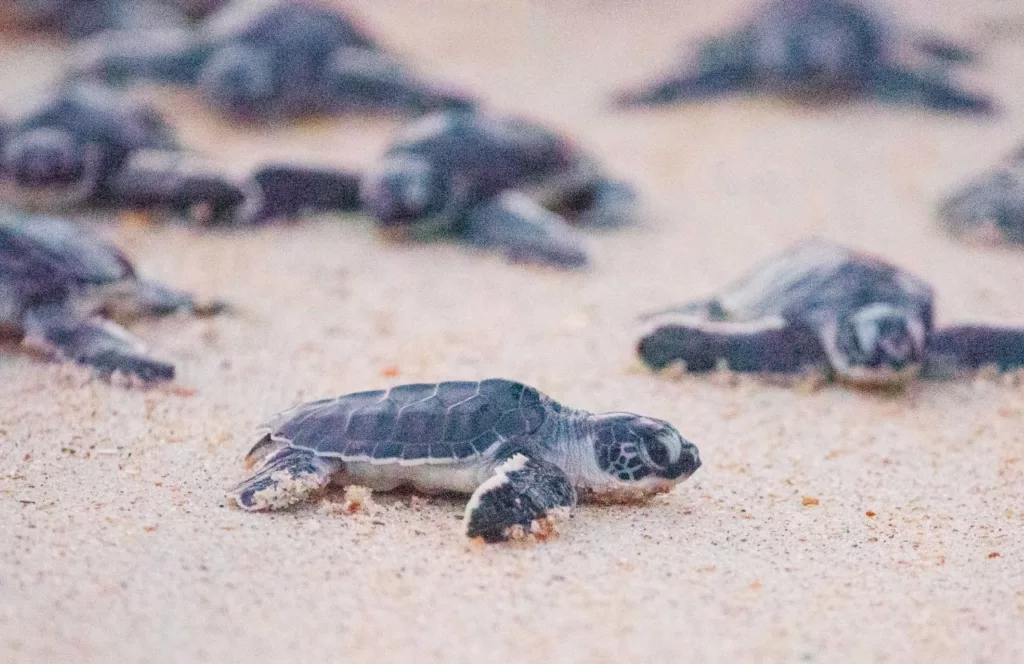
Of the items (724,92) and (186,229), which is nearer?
(186,229)

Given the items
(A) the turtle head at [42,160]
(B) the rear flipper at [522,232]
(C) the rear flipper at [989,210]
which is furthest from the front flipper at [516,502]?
(A) the turtle head at [42,160]

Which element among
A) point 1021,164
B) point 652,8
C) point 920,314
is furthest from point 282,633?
point 652,8

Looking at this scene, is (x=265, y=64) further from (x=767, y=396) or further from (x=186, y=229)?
(x=767, y=396)

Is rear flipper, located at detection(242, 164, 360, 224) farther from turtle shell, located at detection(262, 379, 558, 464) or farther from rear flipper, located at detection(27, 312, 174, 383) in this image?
turtle shell, located at detection(262, 379, 558, 464)

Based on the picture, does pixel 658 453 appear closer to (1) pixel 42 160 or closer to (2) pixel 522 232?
(2) pixel 522 232

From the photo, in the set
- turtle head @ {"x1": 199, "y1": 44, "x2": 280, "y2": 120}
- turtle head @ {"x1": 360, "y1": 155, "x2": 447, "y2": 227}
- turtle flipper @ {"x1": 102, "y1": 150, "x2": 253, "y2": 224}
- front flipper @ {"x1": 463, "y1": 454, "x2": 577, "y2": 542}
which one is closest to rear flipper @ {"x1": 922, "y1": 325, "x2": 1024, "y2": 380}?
front flipper @ {"x1": 463, "y1": 454, "x2": 577, "y2": 542}

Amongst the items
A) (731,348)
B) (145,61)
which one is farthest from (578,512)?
(145,61)
